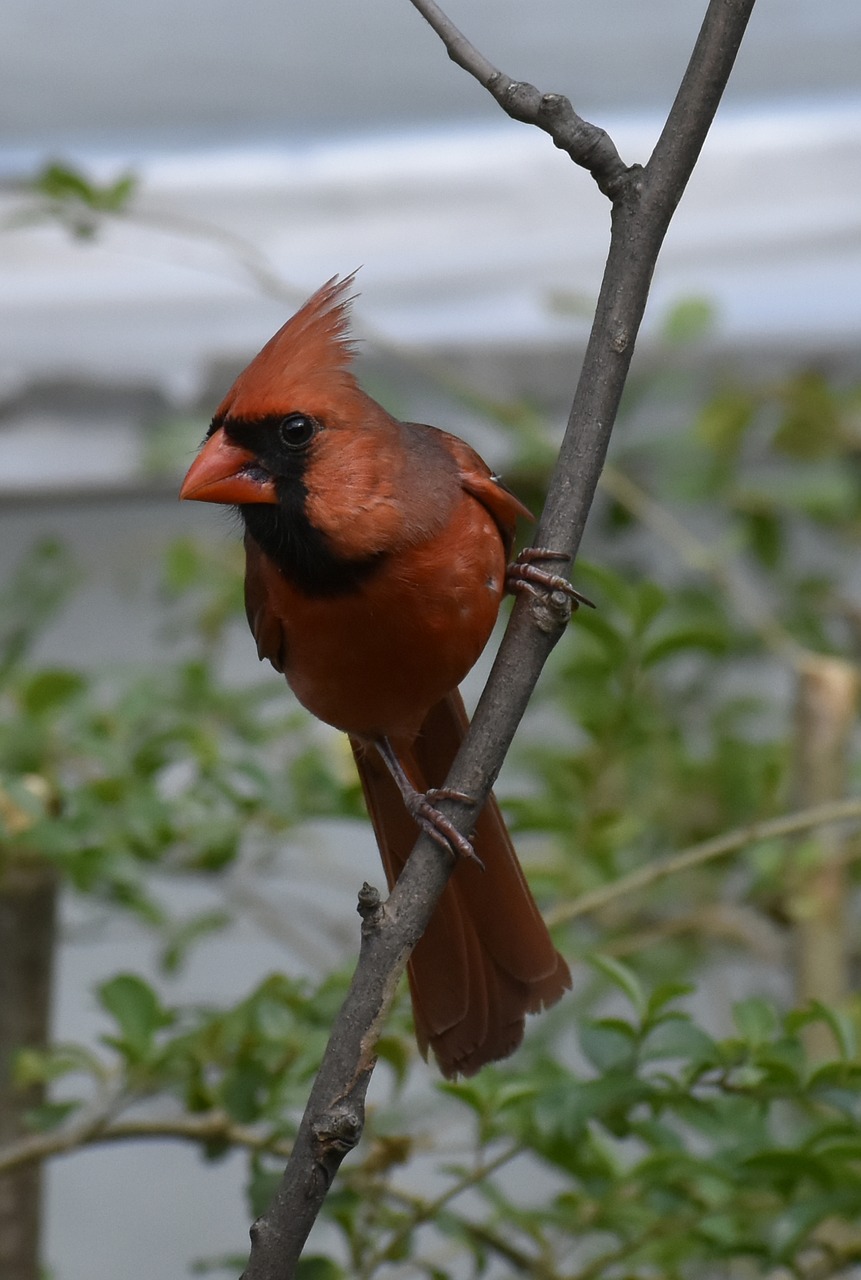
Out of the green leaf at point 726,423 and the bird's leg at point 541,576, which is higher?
the green leaf at point 726,423

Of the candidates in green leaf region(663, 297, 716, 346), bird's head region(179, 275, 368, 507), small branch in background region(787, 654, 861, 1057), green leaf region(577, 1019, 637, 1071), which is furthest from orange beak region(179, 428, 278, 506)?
green leaf region(663, 297, 716, 346)

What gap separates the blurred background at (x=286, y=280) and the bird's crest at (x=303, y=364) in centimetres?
142

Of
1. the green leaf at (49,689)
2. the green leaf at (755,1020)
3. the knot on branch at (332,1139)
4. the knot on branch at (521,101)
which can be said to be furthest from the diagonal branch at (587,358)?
the green leaf at (49,689)

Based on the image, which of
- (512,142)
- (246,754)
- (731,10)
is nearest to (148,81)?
(512,142)

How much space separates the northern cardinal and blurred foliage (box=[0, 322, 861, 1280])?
0.21 feet

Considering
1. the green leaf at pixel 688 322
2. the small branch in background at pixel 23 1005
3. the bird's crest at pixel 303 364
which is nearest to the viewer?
the bird's crest at pixel 303 364

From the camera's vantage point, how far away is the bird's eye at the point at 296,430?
3.38 ft

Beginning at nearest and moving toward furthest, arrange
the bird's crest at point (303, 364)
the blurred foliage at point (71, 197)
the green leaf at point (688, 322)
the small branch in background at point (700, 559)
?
the bird's crest at point (303, 364)
the blurred foliage at point (71, 197)
the small branch in background at point (700, 559)
the green leaf at point (688, 322)

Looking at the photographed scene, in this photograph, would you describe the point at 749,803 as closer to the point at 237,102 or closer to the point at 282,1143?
the point at 282,1143

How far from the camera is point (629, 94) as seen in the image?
245 cm

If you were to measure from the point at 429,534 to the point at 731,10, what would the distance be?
41cm

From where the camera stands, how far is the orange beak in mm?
1002

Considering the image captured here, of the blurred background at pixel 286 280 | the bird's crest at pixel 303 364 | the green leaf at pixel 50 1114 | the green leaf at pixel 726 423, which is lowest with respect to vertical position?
the green leaf at pixel 50 1114

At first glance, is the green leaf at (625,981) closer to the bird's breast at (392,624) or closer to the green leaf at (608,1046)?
the green leaf at (608,1046)
